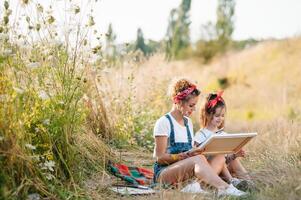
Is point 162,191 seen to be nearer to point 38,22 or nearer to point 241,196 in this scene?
point 241,196

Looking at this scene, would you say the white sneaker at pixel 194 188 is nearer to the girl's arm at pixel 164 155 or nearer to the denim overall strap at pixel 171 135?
the girl's arm at pixel 164 155

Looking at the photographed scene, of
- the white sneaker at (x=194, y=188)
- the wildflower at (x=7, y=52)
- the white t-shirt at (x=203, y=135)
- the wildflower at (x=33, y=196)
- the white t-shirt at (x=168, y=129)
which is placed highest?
the wildflower at (x=7, y=52)

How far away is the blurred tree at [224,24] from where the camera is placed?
101 ft

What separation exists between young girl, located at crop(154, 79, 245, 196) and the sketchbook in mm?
109

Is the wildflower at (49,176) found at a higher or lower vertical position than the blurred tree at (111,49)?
lower

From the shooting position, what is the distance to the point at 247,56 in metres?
28.4

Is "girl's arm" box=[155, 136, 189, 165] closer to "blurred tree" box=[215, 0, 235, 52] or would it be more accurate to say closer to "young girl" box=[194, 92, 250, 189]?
"young girl" box=[194, 92, 250, 189]

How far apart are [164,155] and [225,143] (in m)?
0.54

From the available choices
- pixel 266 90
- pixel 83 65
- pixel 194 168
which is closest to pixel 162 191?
pixel 194 168

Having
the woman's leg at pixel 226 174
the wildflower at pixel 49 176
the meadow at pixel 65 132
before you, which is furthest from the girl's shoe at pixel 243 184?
the wildflower at pixel 49 176

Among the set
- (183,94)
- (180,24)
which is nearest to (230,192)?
(183,94)

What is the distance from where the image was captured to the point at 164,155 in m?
5.35

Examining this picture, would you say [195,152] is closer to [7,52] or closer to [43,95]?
[43,95]

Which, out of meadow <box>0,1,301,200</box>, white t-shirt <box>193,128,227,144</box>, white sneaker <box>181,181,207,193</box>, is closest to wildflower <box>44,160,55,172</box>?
meadow <box>0,1,301,200</box>
